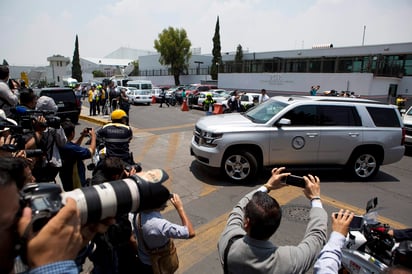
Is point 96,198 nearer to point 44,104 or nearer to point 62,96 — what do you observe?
point 44,104

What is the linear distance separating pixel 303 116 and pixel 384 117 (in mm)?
2011

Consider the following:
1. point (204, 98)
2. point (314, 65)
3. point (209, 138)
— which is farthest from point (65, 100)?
point (314, 65)

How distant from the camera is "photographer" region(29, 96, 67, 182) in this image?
134 inches

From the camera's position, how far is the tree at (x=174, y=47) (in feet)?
151

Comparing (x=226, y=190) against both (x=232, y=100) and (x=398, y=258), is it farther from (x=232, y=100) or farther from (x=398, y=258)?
(x=232, y=100)

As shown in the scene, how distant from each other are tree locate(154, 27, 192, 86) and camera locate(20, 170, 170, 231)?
46295mm

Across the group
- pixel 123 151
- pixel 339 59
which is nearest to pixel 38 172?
pixel 123 151

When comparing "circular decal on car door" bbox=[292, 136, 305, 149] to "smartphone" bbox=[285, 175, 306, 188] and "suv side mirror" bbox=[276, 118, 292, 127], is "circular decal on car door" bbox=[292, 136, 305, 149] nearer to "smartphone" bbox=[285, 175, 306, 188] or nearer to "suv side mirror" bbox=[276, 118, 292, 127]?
"suv side mirror" bbox=[276, 118, 292, 127]

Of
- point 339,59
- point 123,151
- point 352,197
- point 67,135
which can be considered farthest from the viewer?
point 339,59

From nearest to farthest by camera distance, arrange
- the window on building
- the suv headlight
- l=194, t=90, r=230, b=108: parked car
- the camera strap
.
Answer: the camera strap
the suv headlight
l=194, t=90, r=230, b=108: parked car
the window on building

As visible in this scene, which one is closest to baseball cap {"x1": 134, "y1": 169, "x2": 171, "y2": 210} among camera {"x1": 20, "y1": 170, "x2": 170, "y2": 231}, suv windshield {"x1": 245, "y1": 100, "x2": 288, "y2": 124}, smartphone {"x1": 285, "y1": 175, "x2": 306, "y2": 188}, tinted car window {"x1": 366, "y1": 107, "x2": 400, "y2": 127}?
camera {"x1": 20, "y1": 170, "x2": 170, "y2": 231}

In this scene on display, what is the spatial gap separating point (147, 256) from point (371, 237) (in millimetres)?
1928

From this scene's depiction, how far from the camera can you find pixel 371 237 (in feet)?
8.08

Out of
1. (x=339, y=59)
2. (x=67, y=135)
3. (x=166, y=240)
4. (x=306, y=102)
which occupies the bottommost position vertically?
(x=166, y=240)
